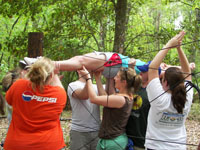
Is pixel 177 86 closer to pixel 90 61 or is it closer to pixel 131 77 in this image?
pixel 131 77

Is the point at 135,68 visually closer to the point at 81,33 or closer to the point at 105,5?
the point at 81,33

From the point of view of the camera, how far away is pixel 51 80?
2039 mm

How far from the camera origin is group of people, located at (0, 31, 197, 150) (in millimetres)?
1867

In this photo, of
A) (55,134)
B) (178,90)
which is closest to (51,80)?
(55,134)

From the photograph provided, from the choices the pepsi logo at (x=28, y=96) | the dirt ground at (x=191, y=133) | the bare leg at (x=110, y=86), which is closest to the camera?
the pepsi logo at (x=28, y=96)

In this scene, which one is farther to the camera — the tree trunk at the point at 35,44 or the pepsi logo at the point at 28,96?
the tree trunk at the point at 35,44

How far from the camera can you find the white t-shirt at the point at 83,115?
256 cm

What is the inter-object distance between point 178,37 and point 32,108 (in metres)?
1.13

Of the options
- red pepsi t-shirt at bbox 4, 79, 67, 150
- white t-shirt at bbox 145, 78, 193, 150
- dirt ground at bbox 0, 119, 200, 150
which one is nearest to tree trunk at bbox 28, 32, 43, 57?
red pepsi t-shirt at bbox 4, 79, 67, 150

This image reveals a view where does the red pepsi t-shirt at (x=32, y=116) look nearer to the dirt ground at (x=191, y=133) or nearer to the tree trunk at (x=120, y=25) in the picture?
the tree trunk at (x=120, y=25)

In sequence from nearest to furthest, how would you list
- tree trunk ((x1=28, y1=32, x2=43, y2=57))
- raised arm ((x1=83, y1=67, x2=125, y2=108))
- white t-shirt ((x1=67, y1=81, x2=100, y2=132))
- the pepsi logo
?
the pepsi logo
raised arm ((x1=83, y1=67, x2=125, y2=108))
white t-shirt ((x1=67, y1=81, x2=100, y2=132))
tree trunk ((x1=28, y1=32, x2=43, y2=57))

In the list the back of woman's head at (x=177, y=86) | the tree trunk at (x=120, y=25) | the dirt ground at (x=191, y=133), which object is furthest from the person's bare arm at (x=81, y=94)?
the dirt ground at (x=191, y=133)

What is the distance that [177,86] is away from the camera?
183 cm

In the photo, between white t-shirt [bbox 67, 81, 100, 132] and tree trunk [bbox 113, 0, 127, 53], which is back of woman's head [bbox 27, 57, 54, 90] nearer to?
white t-shirt [bbox 67, 81, 100, 132]
